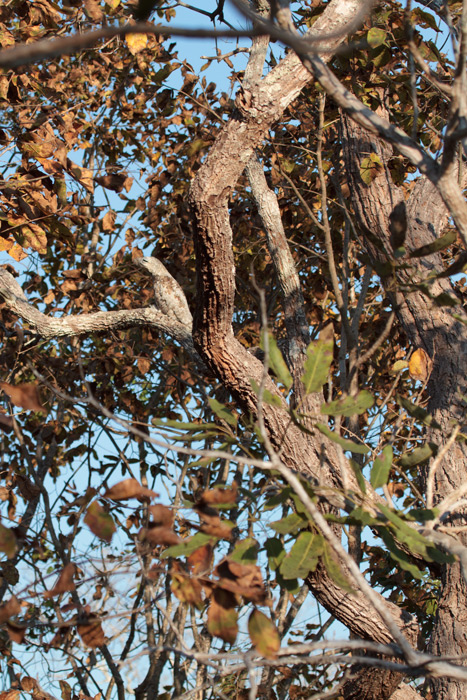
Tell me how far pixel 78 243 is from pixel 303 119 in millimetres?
2094

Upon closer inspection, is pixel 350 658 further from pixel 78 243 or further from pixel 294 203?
pixel 78 243

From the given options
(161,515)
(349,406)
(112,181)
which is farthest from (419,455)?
(112,181)

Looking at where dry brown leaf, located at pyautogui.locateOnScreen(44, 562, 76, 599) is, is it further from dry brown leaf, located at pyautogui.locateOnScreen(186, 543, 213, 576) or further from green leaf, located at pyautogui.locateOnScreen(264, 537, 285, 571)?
green leaf, located at pyautogui.locateOnScreen(264, 537, 285, 571)

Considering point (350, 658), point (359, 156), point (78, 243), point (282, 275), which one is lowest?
point (350, 658)

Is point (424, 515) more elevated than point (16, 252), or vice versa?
point (16, 252)

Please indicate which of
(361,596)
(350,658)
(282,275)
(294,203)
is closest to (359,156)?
(282,275)

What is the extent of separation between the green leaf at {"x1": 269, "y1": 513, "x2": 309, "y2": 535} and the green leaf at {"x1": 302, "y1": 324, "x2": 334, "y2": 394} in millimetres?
292

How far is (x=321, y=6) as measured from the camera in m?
3.28

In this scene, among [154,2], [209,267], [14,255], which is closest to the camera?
[154,2]

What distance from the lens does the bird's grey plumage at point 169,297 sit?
331 cm

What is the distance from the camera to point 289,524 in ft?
4.94

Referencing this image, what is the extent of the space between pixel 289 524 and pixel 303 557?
8 cm

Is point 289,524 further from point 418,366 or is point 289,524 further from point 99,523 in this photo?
point 418,366

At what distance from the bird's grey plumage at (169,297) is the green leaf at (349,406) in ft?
6.02
